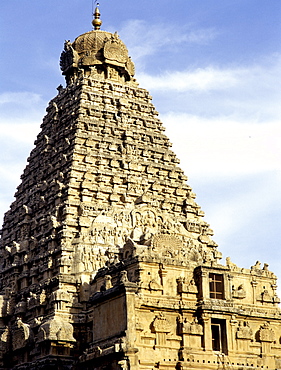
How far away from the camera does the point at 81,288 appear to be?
175ft

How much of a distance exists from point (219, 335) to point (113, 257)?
9.02 metres

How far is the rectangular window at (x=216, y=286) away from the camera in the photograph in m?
51.4

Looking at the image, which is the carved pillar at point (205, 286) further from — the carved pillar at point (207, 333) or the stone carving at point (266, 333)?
the stone carving at point (266, 333)

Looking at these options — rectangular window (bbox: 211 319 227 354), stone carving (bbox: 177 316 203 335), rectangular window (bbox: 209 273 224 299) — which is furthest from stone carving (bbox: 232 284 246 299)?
stone carving (bbox: 177 316 203 335)

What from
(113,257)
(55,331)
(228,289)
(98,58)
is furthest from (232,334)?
(98,58)

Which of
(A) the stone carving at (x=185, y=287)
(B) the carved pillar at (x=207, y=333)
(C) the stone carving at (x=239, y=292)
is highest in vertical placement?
(C) the stone carving at (x=239, y=292)

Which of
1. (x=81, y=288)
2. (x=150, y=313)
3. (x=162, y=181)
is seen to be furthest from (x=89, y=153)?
(x=150, y=313)

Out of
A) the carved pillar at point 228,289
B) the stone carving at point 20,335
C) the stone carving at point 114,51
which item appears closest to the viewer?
the carved pillar at point 228,289

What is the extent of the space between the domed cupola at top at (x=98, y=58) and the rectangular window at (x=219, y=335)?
2359 centimetres

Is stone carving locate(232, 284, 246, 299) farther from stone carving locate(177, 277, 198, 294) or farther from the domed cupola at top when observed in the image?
the domed cupola at top

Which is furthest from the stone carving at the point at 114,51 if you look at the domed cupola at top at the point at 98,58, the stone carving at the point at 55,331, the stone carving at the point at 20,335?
the stone carving at the point at 55,331

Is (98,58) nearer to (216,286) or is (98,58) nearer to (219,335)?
(216,286)

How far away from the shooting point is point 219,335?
1996 inches

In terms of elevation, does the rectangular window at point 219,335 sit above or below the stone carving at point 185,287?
below
